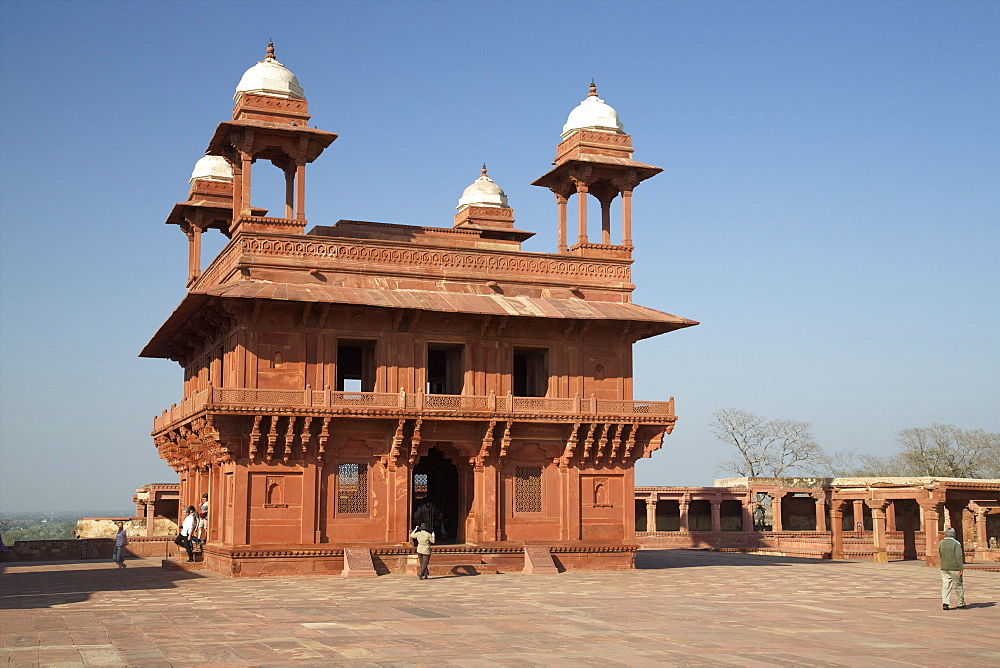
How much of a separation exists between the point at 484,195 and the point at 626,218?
9.29 meters

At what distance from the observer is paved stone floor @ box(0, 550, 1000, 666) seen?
13.7 meters

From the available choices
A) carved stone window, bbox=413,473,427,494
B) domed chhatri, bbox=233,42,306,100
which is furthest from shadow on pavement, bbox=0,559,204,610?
domed chhatri, bbox=233,42,306,100

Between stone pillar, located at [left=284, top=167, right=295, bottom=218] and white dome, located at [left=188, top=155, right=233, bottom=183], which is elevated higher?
white dome, located at [left=188, top=155, right=233, bottom=183]

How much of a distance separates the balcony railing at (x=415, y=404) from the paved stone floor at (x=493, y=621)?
394 centimetres

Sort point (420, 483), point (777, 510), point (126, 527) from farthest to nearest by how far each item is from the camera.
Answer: point (777, 510) < point (126, 527) < point (420, 483)

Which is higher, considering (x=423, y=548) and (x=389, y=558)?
(x=423, y=548)

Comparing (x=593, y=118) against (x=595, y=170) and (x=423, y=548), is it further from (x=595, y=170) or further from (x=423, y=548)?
(x=423, y=548)

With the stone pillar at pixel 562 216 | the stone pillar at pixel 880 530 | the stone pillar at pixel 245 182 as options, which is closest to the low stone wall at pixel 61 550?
the stone pillar at pixel 245 182

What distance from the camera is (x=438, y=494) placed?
114 feet

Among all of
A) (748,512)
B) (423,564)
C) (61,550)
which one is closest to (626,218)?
(423,564)

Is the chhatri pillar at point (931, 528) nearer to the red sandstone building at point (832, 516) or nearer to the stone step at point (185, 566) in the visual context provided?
the red sandstone building at point (832, 516)

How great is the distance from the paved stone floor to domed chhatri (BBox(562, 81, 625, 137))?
488 inches

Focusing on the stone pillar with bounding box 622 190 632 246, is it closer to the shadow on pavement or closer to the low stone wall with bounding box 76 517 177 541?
the shadow on pavement

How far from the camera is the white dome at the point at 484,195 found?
39.8m
